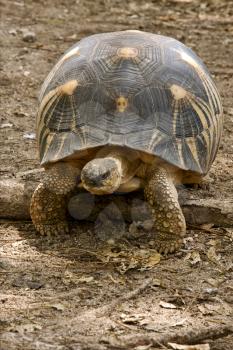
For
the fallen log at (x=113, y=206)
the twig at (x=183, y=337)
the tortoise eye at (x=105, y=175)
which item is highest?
the tortoise eye at (x=105, y=175)

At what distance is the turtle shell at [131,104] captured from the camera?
180 inches

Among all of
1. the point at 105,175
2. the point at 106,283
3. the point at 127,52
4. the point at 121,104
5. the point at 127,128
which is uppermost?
the point at 127,52

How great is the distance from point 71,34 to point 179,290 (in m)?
5.73

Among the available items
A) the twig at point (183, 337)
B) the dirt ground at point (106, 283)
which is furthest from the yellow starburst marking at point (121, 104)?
the twig at point (183, 337)

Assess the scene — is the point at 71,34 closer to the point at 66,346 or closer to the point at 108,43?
the point at 108,43

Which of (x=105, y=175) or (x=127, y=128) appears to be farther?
(x=127, y=128)

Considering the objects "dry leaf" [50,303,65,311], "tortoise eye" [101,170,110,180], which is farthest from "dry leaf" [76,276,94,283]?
"tortoise eye" [101,170,110,180]

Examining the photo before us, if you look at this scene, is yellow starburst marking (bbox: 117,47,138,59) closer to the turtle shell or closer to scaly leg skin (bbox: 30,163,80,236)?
the turtle shell

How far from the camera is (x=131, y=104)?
4.58 metres

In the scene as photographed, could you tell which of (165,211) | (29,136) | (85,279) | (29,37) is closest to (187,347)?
(85,279)

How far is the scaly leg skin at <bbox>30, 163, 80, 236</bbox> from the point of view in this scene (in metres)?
4.73

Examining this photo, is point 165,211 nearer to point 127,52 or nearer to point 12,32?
point 127,52

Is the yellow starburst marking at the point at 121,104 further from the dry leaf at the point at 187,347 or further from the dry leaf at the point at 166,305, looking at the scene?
the dry leaf at the point at 187,347

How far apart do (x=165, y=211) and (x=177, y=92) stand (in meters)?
0.77
